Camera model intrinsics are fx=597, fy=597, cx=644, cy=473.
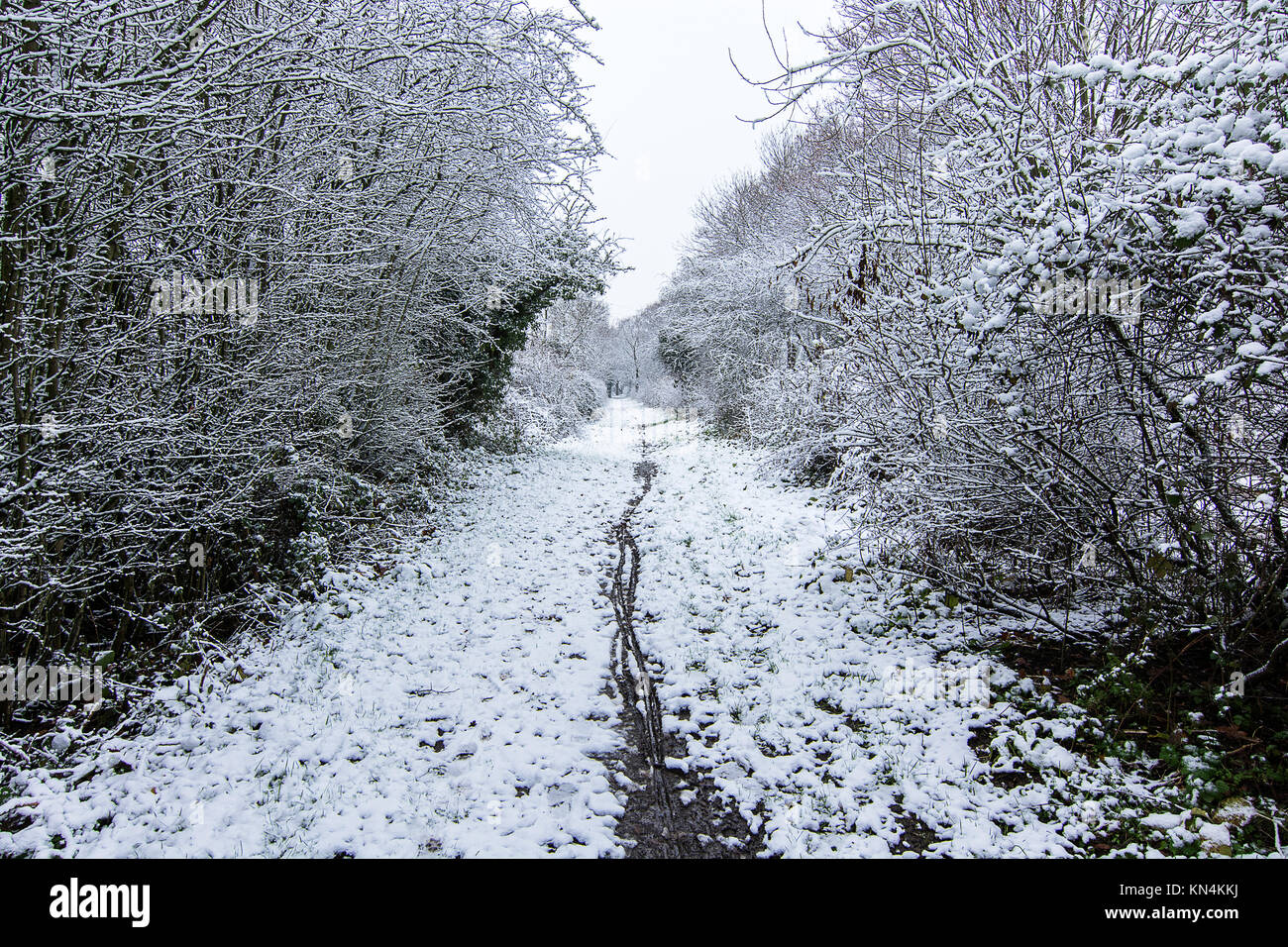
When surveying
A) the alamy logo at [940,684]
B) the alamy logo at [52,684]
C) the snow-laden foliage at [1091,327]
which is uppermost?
the snow-laden foliage at [1091,327]

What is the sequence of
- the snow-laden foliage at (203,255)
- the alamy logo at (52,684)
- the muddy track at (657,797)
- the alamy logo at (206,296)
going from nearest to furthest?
1. the muddy track at (657,797)
2. the snow-laden foliage at (203,255)
3. the alamy logo at (52,684)
4. the alamy logo at (206,296)

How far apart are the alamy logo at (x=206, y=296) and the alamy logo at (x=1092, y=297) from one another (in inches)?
235

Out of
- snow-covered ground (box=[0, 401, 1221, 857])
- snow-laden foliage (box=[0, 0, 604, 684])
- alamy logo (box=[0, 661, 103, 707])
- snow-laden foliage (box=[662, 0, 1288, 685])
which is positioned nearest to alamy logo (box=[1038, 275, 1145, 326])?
snow-laden foliage (box=[662, 0, 1288, 685])

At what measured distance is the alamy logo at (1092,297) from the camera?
3605 mm

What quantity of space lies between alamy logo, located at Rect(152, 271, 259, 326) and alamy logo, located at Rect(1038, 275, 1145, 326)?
597 centimetres

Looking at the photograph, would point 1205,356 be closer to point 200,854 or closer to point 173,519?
point 200,854

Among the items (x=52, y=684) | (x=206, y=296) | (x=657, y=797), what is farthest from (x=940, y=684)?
(x=206, y=296)

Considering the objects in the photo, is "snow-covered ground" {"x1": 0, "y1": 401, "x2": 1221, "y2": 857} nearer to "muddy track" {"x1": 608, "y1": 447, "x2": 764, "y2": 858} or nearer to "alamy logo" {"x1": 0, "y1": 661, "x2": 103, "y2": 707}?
A: "muddy track" {"x1": 608, "y1": 447, "x2": 764, "y2": 858}

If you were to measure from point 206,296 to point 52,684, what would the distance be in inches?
117
